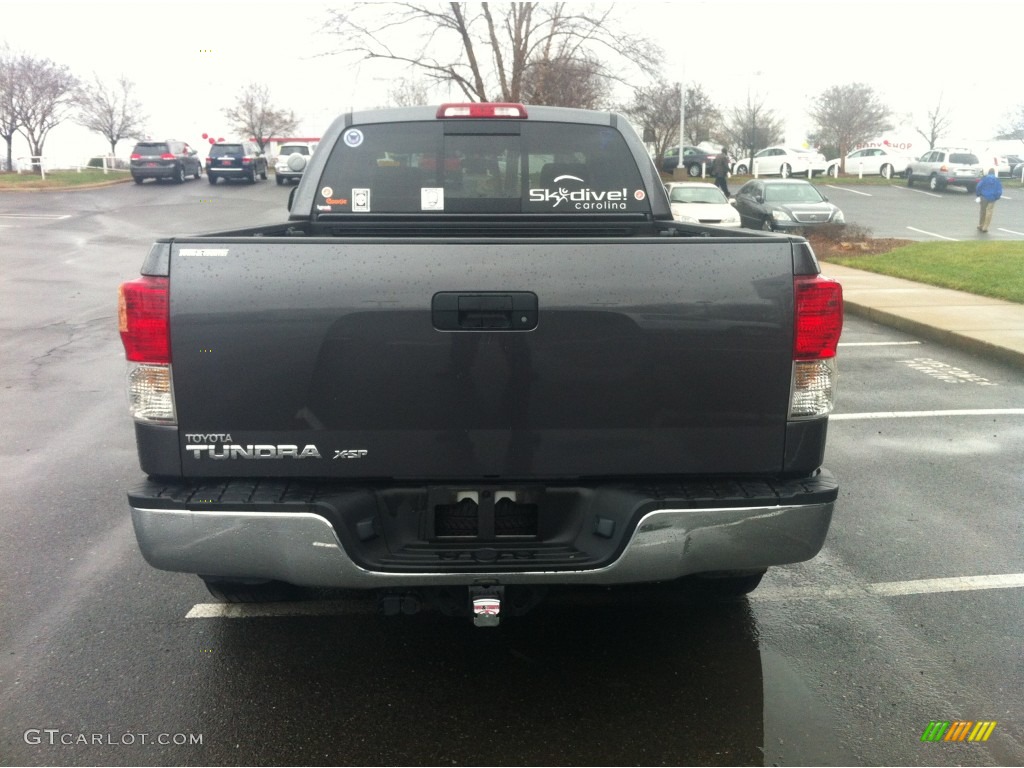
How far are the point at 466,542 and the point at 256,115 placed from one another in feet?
210

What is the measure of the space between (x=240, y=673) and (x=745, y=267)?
2411 mm

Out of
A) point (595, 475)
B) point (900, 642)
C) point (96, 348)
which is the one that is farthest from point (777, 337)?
point (96, 348)

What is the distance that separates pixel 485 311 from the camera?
2812 mm

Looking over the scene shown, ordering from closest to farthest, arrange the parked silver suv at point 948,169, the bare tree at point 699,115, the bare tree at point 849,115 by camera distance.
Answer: the parked silver suv at point 948,169
the bare tree at point 699,115
the bare tree at point 849,115

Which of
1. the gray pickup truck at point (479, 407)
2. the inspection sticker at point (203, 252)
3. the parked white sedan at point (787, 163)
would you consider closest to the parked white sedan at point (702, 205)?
the gray pickup truck at point (479, 407)

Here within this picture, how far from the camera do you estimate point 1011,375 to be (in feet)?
29.2

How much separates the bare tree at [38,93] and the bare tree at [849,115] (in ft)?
141

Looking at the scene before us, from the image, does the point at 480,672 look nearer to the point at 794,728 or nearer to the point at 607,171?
the point at 794,728

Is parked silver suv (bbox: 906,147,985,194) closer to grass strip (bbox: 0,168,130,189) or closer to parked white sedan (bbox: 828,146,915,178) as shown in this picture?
parked white sedan (bbox: 828,146,915,178)

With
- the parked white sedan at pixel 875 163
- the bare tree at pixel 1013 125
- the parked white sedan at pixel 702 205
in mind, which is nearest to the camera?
the parked white sedan at pixel 702 205

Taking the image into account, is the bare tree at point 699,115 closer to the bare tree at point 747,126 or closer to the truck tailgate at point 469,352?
the bare tree at point 747,126

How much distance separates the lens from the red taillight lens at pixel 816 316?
2877 mm

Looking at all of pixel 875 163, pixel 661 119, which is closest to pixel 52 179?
pixel 661 119

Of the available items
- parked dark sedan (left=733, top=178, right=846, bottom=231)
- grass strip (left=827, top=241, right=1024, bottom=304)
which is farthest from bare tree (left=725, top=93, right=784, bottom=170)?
grass strip (left=827, top=241, right=1024, bottom=304)
